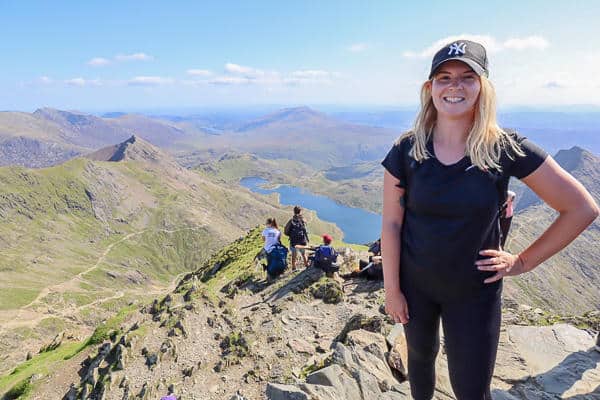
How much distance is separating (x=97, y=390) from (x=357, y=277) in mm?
13237

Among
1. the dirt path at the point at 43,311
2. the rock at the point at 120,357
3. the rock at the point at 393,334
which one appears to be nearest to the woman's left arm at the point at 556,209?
the rock at the point at 393,334

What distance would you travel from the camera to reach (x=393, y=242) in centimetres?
467

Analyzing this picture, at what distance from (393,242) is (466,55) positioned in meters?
2.31

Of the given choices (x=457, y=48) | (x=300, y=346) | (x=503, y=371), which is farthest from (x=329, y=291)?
(x=457, y=48)

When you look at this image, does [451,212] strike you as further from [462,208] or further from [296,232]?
[296,232]

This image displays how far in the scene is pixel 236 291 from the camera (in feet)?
74.0

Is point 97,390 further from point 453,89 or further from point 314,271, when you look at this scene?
point 453,89

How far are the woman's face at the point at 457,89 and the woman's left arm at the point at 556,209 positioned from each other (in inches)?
39.7

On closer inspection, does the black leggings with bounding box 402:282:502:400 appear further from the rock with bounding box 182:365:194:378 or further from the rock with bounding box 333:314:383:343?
the rock with bounding box 182:365:194:378

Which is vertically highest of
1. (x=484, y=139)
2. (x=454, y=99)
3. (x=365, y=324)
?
(x=454, y=99)

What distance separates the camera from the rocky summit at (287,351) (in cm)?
841

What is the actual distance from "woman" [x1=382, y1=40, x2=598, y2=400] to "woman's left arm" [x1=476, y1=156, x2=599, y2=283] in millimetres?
11

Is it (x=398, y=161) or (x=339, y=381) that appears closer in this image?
(x=398, y=161)

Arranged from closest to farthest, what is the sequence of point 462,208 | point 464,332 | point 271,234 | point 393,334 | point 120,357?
point 462,208 < point 464,332 < point 393,334 < point 120,357 < point 271,234
